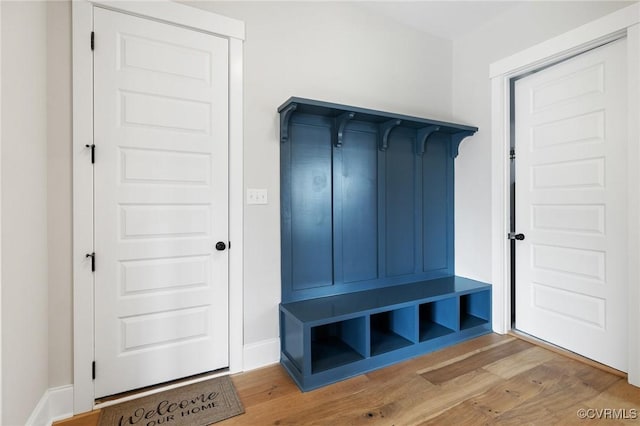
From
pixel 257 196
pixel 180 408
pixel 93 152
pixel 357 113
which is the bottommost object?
pixel 180 408

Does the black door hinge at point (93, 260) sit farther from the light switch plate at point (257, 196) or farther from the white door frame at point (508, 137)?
the white door frame at point (508, 137)

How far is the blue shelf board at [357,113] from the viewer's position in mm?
2084

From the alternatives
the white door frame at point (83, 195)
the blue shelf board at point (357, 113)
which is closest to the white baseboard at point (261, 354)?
the white door frame at point (83, 195)

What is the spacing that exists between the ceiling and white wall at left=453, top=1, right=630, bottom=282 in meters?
0.10

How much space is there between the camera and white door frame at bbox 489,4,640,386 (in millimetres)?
1896

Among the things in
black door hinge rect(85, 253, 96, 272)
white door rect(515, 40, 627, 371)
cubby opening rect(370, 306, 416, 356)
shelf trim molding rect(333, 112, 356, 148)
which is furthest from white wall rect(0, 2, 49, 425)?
white door rect(515, 40, 627, 371)

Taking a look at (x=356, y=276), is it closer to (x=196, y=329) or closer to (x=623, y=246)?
(x=196, y=329)

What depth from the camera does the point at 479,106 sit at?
113 inches

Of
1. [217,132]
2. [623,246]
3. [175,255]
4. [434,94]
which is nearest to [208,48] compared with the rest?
[217,132]

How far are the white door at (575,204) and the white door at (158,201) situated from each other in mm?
2459

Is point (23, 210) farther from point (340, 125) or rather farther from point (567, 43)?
point (567, 43)

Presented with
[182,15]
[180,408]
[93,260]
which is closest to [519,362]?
[180,408]

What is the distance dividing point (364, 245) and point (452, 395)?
1.19 m

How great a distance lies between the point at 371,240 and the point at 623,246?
1.67 meters
